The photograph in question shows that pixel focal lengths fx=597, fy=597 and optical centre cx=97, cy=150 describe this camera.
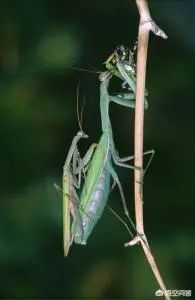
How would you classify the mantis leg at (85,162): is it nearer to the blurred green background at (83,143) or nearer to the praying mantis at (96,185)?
the praying mantis at (96,185)

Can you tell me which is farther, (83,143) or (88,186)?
(83,143)

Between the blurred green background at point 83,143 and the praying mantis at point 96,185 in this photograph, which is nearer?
the praying mantis at point 96,185

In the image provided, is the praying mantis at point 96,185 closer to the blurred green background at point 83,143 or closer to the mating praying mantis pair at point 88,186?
the mating praying mantis pair at point 88,186

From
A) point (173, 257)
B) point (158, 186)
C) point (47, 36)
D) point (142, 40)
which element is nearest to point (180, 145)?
point (158, 186)

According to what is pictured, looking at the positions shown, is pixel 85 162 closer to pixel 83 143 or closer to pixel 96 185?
pixel 96 185

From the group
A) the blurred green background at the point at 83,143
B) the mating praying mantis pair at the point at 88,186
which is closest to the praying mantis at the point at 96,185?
the mating praying mantis pair at the point at 88,186

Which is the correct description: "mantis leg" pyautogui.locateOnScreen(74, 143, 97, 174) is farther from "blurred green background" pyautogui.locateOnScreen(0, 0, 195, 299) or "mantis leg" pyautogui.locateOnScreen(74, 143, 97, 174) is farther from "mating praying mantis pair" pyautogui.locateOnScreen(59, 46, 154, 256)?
"blurred green background" pyautogui.locateOnScreen(0, 0, 195, 299)

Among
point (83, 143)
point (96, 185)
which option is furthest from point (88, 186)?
point (83, 143)

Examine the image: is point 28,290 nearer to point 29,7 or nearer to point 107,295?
point 107,295

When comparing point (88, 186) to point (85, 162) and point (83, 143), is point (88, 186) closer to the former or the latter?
point (85, 162)
